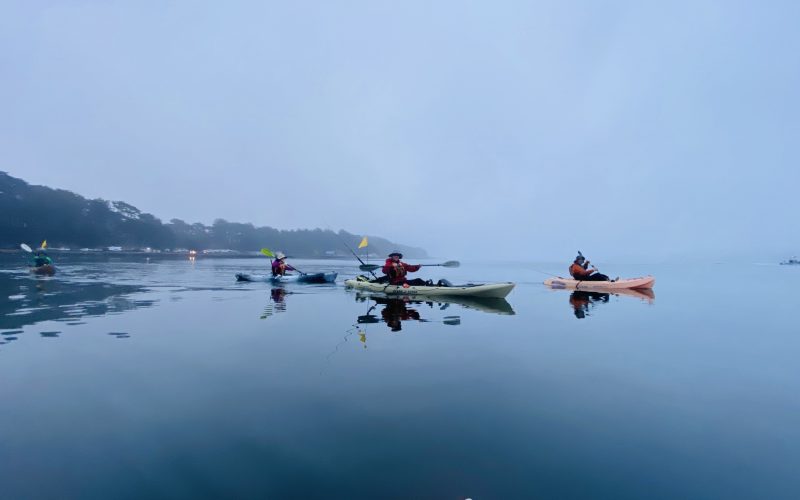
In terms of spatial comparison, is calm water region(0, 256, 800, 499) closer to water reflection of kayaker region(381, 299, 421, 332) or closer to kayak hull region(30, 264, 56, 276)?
water reflection of kayaker region(381, 299, 421, 332)

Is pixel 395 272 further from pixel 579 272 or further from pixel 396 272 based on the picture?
pixel 579 272

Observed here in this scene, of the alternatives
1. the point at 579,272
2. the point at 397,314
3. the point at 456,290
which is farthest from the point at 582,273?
the point at 397,314

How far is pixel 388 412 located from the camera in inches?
293

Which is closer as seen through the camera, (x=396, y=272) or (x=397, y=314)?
(x=397, y=314)

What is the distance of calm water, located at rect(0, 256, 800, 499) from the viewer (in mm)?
5211

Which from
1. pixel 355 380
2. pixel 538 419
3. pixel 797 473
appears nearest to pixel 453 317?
pixel 355 380

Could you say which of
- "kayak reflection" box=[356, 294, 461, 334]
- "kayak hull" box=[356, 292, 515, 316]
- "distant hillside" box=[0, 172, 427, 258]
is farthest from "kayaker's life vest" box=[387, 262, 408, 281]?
"distant hillside" box=[0, 172, 427, 258]

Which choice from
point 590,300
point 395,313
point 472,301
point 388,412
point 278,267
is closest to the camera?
point 388,412

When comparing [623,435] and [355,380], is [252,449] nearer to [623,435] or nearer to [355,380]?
[355,380]

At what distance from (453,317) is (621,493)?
13.9m

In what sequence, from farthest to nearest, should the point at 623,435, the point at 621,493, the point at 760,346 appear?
the point at 760,346 < the point at 623,435 < the point at 621,493

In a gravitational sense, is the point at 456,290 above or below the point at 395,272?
below

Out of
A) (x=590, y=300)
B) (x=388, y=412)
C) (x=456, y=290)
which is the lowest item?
(x=388, y=412)

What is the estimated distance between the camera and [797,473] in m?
5.60
